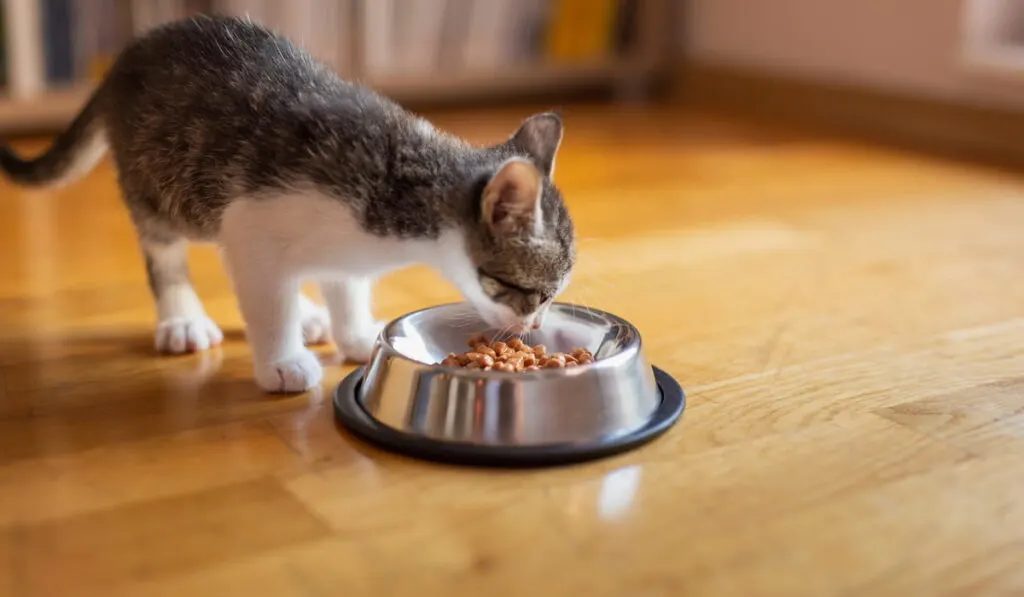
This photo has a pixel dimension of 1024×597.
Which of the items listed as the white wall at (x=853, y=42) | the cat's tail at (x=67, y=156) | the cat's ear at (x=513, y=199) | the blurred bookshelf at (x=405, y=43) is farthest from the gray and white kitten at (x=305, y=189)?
the white wall at (x=853, y=42)

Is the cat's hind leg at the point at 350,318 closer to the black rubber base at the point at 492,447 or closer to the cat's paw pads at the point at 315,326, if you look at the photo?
the cat's paw pads at the point at 315,326

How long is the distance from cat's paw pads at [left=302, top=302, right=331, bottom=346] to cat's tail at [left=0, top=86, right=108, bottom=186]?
0.44 meters

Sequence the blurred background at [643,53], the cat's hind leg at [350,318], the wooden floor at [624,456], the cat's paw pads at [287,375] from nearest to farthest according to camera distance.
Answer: the wooden floor at [624,456], the cat's paw pads at [287,375], the cat's hind leg at [350,318], the blurred background at [643,53]

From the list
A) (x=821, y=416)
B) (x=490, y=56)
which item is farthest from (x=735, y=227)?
(x=490, y=56)

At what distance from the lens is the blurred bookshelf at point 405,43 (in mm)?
3502

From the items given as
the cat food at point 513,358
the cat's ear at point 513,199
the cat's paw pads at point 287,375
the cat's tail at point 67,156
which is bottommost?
the cat's paw pads at point 287,375

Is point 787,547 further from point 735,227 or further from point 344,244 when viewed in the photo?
point 735,227

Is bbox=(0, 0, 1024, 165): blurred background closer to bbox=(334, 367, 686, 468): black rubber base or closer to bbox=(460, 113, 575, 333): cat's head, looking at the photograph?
bbox=(460, 113, 575, 333): cat's head

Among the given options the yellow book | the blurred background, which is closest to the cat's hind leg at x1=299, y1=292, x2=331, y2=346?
the blurred background

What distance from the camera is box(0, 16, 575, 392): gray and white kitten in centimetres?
154

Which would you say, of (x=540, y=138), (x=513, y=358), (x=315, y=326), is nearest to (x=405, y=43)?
(x=315, y=326)

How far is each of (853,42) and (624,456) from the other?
107 inches

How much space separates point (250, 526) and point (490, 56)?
317 centimetres

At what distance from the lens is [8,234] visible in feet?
8.33
